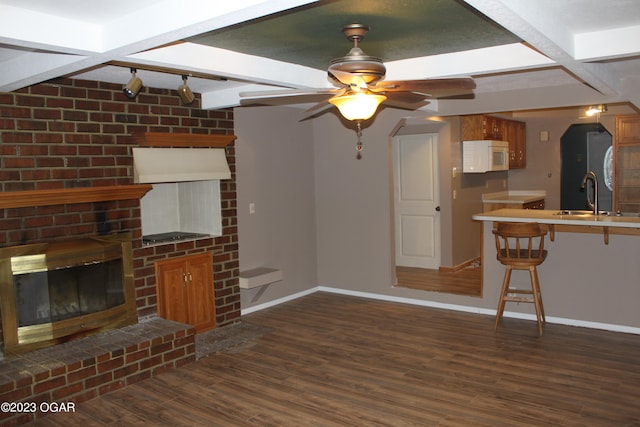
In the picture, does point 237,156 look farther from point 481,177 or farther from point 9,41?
point 481,177

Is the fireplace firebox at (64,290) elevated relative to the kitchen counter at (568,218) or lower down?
lower down

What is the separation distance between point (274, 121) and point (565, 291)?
347 centimetres

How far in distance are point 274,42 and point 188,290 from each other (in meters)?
2.63

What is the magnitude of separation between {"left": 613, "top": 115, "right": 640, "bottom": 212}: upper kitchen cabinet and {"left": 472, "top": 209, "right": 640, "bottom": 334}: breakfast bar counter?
265 centimetres

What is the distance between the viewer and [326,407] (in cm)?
353

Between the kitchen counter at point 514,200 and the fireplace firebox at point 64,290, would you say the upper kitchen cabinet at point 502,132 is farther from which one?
the fireplace firebox at point 64,290

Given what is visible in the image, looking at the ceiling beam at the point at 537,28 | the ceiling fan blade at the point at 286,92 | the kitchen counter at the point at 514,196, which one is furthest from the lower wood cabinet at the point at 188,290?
the kitchen counter at the point at 514,196

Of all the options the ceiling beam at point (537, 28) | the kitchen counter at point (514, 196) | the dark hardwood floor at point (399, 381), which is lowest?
the dark hardwood floor at point (399, 381)

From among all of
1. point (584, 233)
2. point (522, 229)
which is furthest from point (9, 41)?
point (584, 233)

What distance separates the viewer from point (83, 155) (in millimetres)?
4188

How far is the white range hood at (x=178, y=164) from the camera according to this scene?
4512mm

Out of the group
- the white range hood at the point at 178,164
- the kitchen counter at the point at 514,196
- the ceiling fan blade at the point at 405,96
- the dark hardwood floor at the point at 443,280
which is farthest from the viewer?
the kitchen counter at the point at 514,196

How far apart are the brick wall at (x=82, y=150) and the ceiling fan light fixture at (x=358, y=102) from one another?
2.19 m

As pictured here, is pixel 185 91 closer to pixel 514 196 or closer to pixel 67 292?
pixel 67 292
